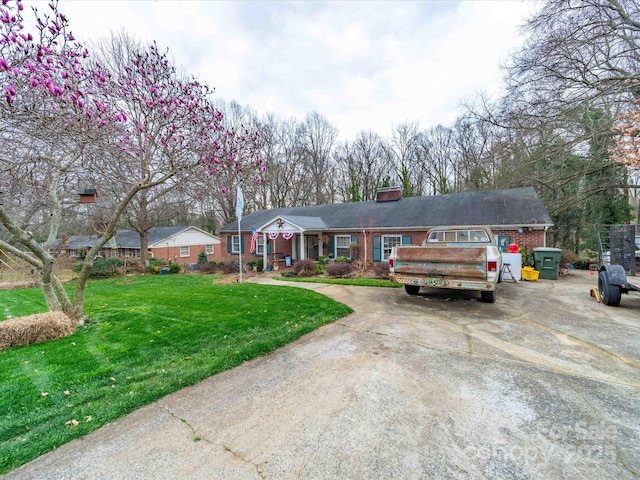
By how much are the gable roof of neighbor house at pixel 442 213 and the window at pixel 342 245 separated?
23.6 inches

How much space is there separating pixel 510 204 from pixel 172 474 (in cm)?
1514

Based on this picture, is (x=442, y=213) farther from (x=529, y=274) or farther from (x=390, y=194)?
(x=529, y=274)

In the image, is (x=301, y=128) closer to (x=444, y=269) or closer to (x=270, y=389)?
(x=444, y=269)

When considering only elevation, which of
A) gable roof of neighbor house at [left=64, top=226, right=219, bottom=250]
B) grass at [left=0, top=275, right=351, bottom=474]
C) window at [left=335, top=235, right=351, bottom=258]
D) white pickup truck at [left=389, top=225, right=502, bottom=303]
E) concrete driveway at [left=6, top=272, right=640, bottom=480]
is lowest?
concrete driveway at [left=6, top=272, right=640, bottom=480]

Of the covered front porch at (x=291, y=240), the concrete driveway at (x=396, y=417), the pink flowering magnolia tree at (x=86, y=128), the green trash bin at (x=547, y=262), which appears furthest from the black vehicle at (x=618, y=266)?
the covered front porch at (x=291, y=240)

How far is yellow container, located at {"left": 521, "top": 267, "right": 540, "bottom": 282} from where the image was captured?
10.4 metres

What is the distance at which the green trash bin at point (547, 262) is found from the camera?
35.1 feet

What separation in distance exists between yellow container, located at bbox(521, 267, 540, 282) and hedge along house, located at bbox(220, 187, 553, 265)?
1598mm

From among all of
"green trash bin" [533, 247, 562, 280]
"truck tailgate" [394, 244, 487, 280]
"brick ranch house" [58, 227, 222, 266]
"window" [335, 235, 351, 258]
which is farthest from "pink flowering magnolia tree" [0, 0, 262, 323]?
"brick ranch house" [58, 227, 222, 266]

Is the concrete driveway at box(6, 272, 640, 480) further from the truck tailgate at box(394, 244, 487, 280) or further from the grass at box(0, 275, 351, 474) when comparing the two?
the truck tailgate at box(394, 244, 487, 280)

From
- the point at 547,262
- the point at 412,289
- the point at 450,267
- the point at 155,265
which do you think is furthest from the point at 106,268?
the point at 547,262

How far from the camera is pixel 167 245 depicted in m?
26.2

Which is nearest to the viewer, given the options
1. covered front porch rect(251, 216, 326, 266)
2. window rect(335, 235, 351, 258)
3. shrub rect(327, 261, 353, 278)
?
shrub rect(327, 261, 353, 278)

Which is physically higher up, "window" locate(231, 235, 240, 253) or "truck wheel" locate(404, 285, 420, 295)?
"window" locate(231, 235, 240, 253)
